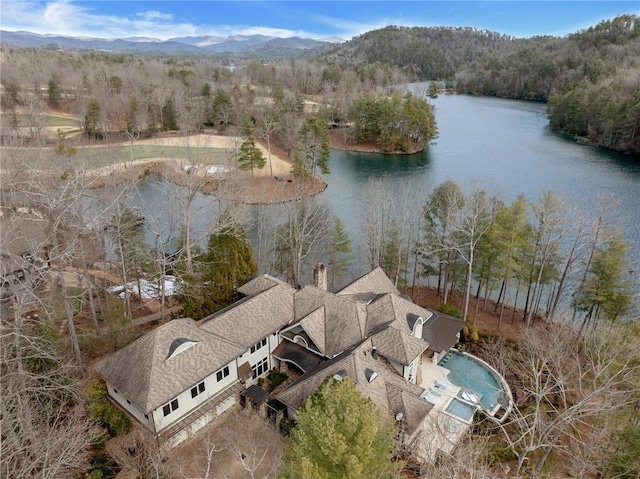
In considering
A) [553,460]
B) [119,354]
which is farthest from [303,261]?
[553,460]

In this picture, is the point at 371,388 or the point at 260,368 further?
the point at 260,368

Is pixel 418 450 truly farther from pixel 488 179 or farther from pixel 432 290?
pixel 488 179

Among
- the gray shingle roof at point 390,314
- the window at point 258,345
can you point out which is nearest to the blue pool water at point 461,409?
the gray shingle roof at point 390,314

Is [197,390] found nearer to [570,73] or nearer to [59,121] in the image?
[59,121]

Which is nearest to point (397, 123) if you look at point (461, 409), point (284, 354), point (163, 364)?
point (284, 354)

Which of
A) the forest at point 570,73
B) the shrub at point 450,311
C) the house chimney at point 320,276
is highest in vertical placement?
the forest at point 570,73

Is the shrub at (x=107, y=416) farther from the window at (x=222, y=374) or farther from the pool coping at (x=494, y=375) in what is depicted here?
the pool coping at (x=494, y=375)
